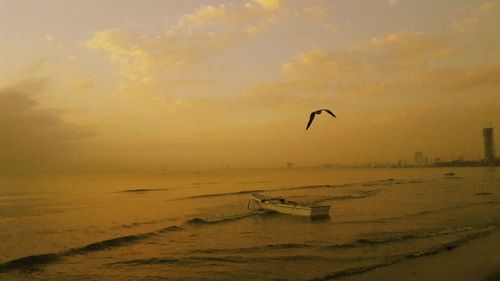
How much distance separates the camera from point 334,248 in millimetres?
22234

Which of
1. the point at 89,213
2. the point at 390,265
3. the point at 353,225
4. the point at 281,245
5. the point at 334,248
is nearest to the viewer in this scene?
the point at 390,265

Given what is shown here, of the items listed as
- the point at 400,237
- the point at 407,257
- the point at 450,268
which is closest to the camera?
the point at 450,268

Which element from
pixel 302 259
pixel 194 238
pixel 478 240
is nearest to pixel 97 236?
pixel 194 238

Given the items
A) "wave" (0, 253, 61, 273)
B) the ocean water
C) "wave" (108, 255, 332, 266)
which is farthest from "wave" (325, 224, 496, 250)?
"wave" (0, 253, 61, 273)

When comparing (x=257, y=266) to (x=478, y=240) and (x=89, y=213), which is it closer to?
(x=478, y=240)

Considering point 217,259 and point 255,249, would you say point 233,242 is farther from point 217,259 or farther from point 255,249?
point 217,259

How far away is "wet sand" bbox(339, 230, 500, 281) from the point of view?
14523 mm

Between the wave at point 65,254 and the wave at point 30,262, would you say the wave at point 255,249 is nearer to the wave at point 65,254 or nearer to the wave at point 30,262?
the wave at point 65,254

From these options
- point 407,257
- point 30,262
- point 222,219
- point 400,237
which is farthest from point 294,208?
point 30,262

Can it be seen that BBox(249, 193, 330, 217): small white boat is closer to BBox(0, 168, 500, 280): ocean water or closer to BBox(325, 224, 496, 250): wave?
BBox(0, 168, 500, 280): ocean water

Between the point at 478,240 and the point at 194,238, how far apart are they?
18077 mm

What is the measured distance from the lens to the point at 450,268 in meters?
15.9

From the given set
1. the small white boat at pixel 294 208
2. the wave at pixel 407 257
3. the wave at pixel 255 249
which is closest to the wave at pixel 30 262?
the wave at pixel 255 249

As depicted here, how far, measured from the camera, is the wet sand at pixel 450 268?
1452 centimetres
